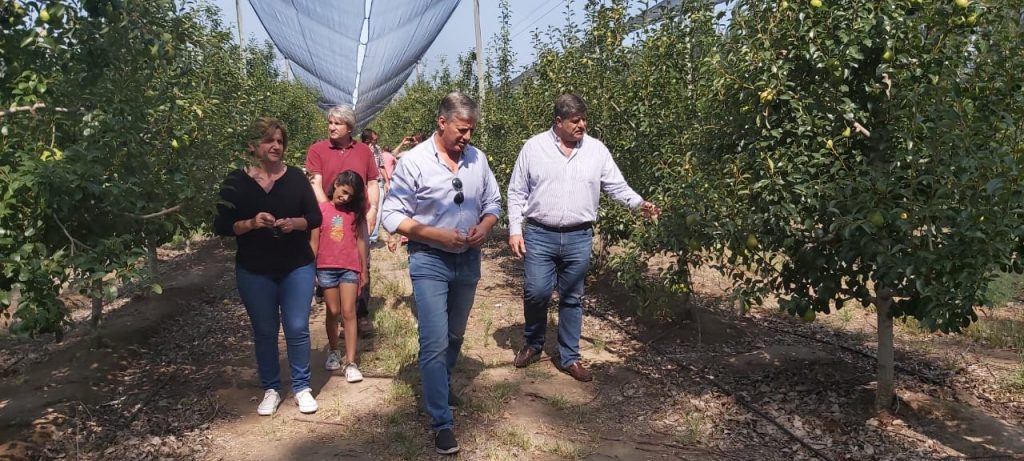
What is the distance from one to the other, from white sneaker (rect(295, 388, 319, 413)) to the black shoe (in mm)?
991

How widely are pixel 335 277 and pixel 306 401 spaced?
0.91 m

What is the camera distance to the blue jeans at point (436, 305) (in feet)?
11.7

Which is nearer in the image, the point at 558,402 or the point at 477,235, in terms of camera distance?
the point at 477,235

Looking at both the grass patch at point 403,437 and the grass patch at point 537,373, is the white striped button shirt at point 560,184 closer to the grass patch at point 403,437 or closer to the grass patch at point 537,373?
the grass patch at point 537,373

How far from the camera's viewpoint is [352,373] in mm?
4863

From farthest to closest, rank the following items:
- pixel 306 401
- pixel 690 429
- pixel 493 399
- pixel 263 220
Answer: pixel 493 399 < pixel 306 401 < pixel 690 429 < pixel 263 220

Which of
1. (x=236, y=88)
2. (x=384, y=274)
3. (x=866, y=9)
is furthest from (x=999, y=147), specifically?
(x=236, y=88)

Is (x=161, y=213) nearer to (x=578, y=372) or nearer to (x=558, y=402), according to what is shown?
(x=558, y=402)

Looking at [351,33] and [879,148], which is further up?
[351,33]

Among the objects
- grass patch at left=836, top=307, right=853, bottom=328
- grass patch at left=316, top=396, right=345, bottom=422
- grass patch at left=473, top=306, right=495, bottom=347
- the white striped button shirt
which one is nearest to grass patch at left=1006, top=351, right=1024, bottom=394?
grass patch at left=836, top=307, right=853, bottom=328

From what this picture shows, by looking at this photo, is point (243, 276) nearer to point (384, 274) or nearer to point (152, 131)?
point (152, 131)

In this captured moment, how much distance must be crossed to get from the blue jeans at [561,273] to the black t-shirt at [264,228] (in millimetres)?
1474

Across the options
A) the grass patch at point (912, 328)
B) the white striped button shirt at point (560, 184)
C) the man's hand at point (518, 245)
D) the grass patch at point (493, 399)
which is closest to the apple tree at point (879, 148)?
the white striped button shirt at point (560, 184)

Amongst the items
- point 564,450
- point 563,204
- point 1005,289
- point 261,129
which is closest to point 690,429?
point 564,450
